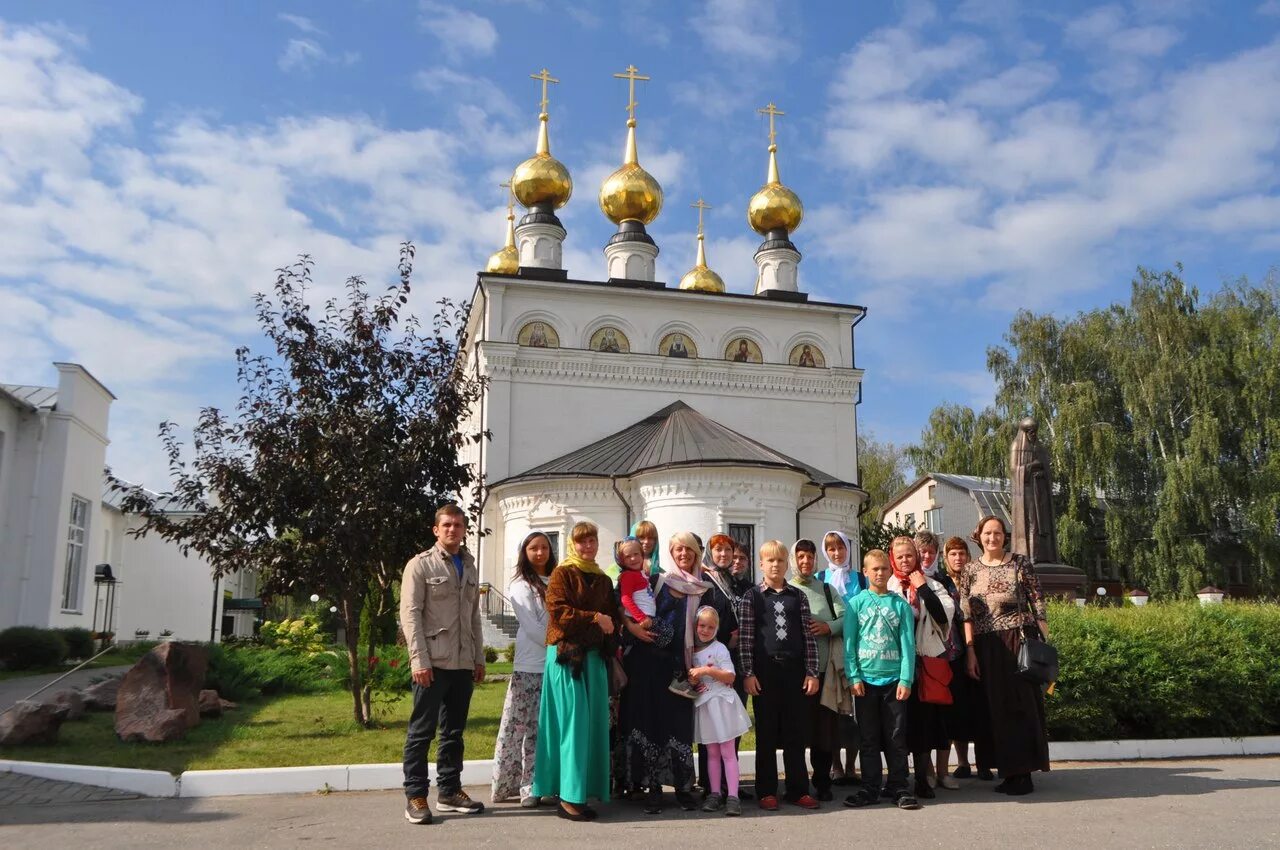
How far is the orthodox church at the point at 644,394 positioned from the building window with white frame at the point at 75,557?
8.35 meters

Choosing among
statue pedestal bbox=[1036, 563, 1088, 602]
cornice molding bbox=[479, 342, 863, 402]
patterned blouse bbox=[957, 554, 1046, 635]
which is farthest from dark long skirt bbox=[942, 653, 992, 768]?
cornice molding bbox=[479, 342, 863, 402]

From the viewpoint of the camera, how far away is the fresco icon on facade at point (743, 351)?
27.6 m

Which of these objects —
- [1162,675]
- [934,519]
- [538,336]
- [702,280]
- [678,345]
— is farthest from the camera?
[934,519]

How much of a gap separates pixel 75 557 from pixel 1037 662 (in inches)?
745

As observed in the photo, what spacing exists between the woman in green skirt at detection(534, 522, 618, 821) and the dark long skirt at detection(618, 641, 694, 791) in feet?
0.83

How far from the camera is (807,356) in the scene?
28.2m

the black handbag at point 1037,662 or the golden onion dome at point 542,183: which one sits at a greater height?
the golden onion dome at point 542,183

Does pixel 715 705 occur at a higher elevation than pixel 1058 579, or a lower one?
lower

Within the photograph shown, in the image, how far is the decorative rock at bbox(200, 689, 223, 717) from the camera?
992 cm

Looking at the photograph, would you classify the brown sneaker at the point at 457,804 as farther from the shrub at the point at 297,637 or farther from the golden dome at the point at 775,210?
the golden dome at the point at 775,210

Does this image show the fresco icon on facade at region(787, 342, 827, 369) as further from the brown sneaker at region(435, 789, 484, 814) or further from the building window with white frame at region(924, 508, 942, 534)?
the brown sneaker at region(435, 789, 484, 814)

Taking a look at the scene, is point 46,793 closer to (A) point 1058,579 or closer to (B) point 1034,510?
(A) point 1058,579

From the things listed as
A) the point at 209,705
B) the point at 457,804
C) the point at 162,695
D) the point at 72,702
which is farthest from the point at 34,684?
the point at 457,804

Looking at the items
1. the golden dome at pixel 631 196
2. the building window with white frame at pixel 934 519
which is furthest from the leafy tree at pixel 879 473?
the golden dome at pixel 631 196
